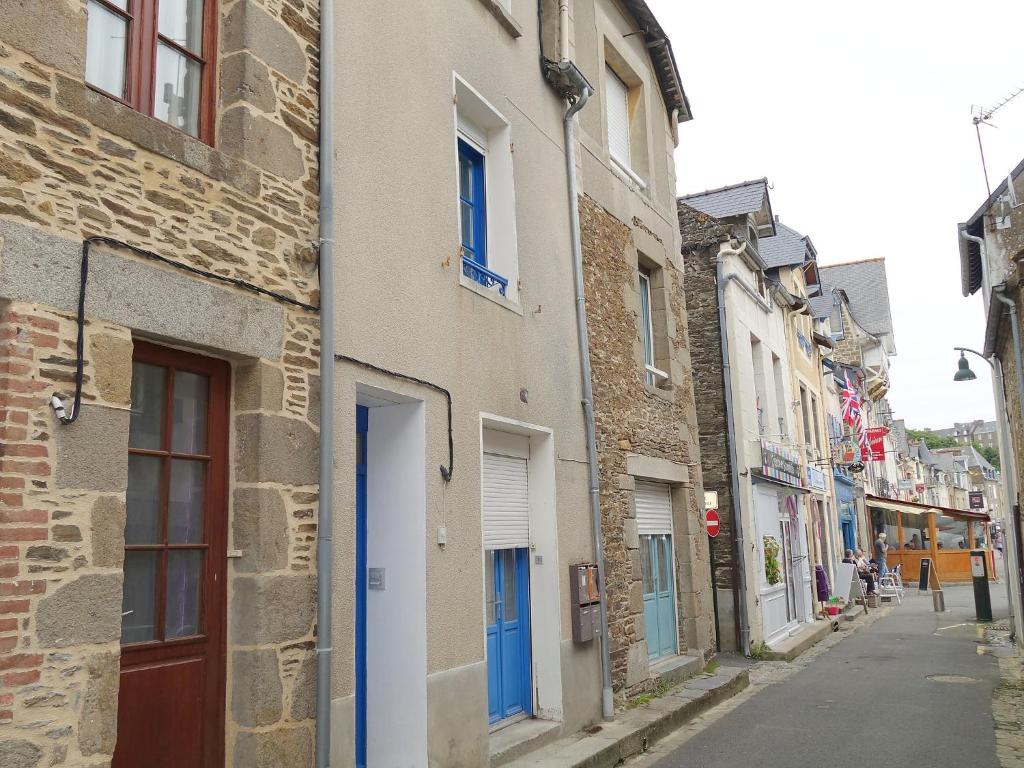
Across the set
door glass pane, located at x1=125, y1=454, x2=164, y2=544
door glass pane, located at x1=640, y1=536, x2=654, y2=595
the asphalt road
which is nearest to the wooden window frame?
door glass pane, located at x1=125, y1=454, x2=164, y2=544

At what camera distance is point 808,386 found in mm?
20047

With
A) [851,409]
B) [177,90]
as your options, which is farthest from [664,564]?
[851,409]

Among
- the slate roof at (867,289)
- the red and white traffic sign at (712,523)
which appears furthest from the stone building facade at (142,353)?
the slate roof at (867,289)

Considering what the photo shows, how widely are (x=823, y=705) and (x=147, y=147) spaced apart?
8496 mm

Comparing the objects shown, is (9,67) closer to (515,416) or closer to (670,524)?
(515,416)

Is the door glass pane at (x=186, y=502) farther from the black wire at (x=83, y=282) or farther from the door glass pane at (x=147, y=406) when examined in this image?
the black wire at (x=83, y=282)

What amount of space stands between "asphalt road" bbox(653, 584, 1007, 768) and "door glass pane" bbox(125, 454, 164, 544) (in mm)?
4699

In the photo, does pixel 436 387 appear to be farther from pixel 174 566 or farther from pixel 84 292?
pixel 84 292

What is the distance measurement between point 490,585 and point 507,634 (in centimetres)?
49

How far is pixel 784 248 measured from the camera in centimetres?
2038

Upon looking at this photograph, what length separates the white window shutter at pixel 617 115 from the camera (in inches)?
404

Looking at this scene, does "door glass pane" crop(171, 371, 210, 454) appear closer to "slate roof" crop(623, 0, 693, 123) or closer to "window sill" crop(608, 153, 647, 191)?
"window sill" crop(608, 153, 647, 191)

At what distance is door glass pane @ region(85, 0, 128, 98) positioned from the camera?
4020mm

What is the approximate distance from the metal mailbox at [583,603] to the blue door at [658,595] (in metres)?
1.75
